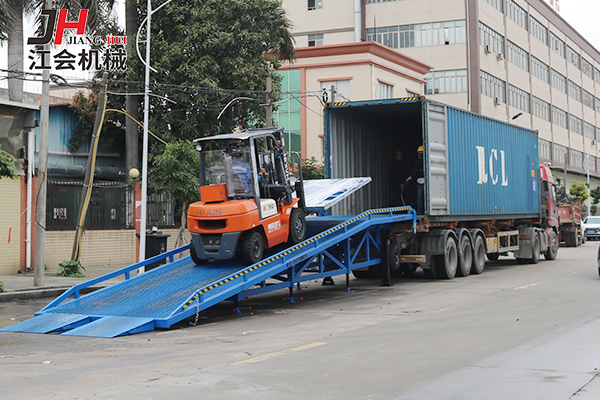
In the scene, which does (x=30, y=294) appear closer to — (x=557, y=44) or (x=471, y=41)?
(x=471, y=41)

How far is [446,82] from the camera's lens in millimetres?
52906

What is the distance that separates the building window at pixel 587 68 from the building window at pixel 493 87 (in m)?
27.9

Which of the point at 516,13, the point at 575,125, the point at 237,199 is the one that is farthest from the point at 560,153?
the point at 237,199

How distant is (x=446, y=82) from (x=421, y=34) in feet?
13.9

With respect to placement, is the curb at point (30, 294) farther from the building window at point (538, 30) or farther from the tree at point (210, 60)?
the building window at point (538, 30)

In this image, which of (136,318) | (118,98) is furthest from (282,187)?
(118,98)

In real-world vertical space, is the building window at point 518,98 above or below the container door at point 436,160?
above

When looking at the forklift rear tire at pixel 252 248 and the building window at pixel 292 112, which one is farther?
the building window at pixel 292 112

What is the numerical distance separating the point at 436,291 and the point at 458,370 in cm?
838

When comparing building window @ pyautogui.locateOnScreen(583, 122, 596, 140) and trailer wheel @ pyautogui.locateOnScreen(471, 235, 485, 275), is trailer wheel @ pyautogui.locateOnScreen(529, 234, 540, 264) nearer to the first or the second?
trailer wheel @ pyautogui.locateOnScreen(471, 235, 485, 275)

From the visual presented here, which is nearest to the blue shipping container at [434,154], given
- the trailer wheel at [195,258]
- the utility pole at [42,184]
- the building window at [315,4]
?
the trailer wheel at [195,258]

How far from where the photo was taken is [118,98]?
29594mm

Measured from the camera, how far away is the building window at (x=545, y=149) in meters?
65.1

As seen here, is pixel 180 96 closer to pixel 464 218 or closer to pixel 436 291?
pixel 464 218
